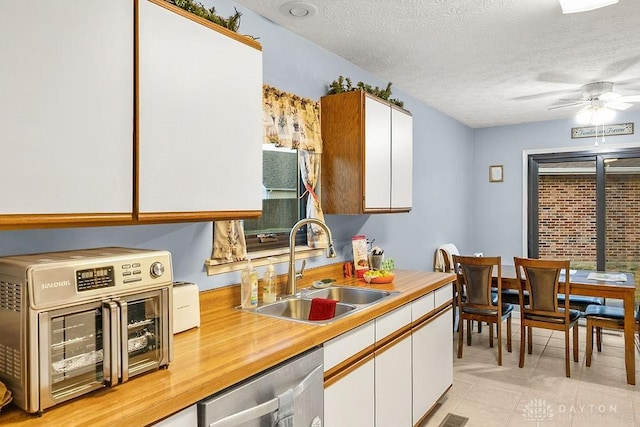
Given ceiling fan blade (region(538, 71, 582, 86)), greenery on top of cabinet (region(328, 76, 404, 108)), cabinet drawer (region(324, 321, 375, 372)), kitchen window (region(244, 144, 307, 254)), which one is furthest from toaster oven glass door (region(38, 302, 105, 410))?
ceiling fan blade (region(538, 71, 582, 86))

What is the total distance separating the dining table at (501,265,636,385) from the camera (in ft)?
11.2

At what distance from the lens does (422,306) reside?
8.90ft

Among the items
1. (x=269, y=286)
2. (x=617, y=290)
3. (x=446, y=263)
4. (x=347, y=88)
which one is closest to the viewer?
(x=269, y=286)

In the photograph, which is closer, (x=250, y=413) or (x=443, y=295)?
(x=250, y=413)

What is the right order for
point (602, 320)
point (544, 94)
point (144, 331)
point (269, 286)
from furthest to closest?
point (544, 94) → point (602, 320) → point (269, 286) → point (144, 331)

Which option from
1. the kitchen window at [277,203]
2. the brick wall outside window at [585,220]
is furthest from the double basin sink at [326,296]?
the brick wall outside window at [585,220]

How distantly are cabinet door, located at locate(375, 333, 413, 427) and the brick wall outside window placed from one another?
13.2 feet

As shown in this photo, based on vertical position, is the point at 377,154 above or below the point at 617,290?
above

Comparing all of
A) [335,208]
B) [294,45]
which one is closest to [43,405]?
[335,208]

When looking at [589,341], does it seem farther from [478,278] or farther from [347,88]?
[347,88]

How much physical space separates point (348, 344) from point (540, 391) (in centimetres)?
221

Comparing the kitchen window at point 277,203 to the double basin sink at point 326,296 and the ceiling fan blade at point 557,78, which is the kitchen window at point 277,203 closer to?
the double basin sink at point 326,296

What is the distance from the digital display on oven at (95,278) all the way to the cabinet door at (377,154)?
186 cm

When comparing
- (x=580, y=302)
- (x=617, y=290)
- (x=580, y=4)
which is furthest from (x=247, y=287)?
(x=580, y=302)
